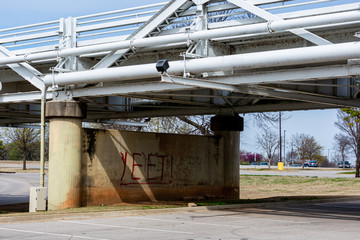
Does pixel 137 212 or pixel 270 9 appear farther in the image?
pixel 137 212

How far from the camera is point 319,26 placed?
48.8ft

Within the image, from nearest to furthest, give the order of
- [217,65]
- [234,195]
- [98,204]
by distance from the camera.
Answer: [217,65]
[98,204]
[234,195]

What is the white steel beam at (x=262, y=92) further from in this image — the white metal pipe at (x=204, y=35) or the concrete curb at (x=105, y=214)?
the concrete curb at (x=105, y=214)

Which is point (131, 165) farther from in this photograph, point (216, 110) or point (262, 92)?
point (262, 92)

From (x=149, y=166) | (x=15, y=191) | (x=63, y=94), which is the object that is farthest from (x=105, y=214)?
(x=15, y=191)

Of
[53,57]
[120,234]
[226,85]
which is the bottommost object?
[120,234]

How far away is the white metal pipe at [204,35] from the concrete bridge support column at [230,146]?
370 inches

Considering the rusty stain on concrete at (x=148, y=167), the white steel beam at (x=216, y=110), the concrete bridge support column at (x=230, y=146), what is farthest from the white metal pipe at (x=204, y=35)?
the concrete bridge support column at (x=230, y=146)

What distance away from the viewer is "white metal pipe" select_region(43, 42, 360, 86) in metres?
13.6

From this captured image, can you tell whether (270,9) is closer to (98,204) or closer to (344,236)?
(344,236)

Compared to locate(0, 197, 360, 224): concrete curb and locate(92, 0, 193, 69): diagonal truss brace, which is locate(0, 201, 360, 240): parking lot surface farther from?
locate(92, 0, 193, 69): diagonal truss brace

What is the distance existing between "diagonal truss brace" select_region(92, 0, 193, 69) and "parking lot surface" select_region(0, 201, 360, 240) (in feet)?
16.0

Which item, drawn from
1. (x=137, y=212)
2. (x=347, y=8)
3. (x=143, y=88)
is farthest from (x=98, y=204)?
(x=347, y=8)

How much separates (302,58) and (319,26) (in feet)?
4.40
